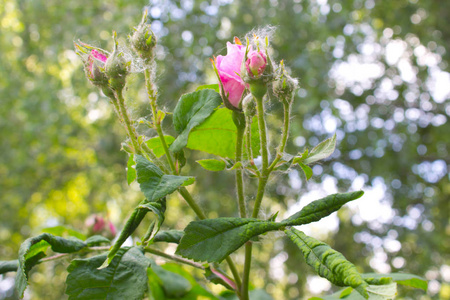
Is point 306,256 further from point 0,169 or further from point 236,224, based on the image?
point 0,169

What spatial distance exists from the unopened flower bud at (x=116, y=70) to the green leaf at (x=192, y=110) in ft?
0.30

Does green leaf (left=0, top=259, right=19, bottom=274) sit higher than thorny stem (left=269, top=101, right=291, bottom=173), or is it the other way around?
thorny stem (left=269, top=101, right=291, bottom=173)

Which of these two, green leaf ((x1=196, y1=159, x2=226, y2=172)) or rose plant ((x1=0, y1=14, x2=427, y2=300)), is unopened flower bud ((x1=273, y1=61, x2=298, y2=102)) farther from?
green leaf ((x1=196, y1=159, x2=226, y2=172))

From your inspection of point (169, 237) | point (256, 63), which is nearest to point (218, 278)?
point (169, 237)

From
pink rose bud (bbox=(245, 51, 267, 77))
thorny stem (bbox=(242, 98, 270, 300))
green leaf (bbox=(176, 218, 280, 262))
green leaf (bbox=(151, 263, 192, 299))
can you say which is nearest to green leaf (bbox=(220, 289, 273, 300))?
green leaf (bbox=(151, 263, 192, 299))

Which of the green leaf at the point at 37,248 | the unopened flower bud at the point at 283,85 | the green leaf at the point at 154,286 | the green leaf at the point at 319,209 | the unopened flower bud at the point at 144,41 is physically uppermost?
the unopened flower bud at the point at 144,41

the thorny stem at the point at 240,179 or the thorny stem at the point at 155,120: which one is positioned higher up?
the thorny stem at the point at 155,120

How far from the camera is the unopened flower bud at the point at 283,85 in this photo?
558 millimetres

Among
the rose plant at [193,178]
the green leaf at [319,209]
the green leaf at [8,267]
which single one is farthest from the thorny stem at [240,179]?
the green leaf at [8,267]

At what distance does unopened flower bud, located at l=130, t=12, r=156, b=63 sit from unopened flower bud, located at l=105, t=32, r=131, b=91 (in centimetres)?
4

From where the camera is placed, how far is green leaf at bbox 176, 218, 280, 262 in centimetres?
48

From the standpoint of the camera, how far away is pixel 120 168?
4.21 metres

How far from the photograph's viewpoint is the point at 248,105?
0.56 m

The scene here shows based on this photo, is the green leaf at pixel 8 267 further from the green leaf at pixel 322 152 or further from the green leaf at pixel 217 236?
the green leaf at pixel 322 152
